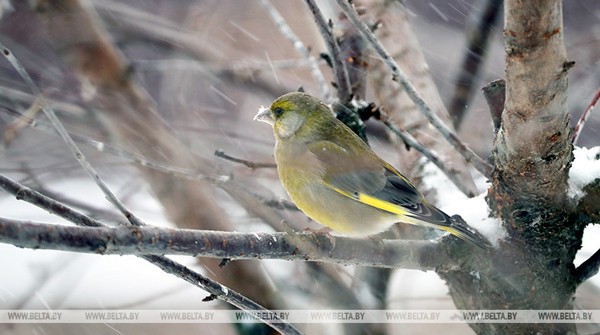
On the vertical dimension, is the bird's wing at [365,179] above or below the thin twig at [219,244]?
above

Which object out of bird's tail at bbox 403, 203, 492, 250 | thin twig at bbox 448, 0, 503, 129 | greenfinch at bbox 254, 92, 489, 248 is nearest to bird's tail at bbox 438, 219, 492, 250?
bird's tail at bbox 403, 203, 492, 250

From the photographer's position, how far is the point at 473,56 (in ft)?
16.3

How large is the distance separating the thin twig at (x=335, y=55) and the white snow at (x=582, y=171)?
3.45 feet

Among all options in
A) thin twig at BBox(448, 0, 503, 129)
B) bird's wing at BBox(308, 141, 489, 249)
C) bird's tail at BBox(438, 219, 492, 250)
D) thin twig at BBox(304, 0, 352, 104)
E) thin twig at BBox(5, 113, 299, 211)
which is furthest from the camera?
thin twig at BBox(448, 0, 503, 129)

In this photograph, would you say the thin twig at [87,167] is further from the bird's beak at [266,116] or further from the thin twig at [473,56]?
the thin twig at [473,56]

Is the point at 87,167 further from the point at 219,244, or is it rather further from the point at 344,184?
the point at 344,184

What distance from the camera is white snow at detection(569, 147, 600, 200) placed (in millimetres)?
2510

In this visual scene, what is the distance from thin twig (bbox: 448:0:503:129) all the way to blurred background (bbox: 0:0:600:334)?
56mm

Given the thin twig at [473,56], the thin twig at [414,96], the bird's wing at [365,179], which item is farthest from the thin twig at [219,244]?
the thin twig at [473,56]

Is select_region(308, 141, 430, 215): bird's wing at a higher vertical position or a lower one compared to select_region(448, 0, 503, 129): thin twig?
lower

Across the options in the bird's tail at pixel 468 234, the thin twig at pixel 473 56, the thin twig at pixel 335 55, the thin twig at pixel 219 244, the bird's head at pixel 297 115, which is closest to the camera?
the thin twig at pixel 219 244

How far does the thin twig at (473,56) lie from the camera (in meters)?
4.54

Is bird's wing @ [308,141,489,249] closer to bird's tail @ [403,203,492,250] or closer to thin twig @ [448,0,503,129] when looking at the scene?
bird's tail @ [403,203,492,250]

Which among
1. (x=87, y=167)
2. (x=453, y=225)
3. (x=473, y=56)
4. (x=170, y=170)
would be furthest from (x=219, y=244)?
(x=473, y=56)
